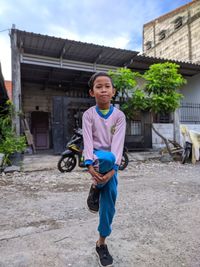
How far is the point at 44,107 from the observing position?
12094mm

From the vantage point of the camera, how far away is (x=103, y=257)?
1684 millimetres

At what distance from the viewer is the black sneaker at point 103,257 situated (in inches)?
65.1

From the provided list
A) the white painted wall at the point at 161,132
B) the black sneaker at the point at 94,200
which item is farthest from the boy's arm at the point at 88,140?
the white painted wall at the point at 161,132

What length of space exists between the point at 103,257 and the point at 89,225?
0.74 meters

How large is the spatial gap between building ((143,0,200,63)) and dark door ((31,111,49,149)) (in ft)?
32.7

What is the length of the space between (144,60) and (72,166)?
593cm

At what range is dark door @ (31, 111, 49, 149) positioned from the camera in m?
12.1

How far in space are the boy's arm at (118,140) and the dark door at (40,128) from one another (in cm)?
1093

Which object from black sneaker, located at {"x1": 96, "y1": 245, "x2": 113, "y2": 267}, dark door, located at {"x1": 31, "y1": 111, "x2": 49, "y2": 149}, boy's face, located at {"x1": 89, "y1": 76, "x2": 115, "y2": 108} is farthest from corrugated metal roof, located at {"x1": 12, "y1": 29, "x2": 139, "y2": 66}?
black sneaker, located at {"x1": 96, "y1": 245, "x2": 113, "y2": 267}

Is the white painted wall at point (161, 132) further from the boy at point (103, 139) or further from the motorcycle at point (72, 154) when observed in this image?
the boy at point (103, 139)

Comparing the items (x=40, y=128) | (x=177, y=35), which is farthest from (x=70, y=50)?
(x=177, y=35)

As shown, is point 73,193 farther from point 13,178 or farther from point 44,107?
point 44,107

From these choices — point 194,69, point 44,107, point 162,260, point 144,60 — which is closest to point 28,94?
point 44,107

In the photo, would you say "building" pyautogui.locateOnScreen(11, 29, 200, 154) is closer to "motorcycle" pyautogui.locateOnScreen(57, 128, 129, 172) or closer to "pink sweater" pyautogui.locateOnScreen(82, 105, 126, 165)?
"motorcycle" pyautogui.locateOnScreen(57, 128, 129, 172)
